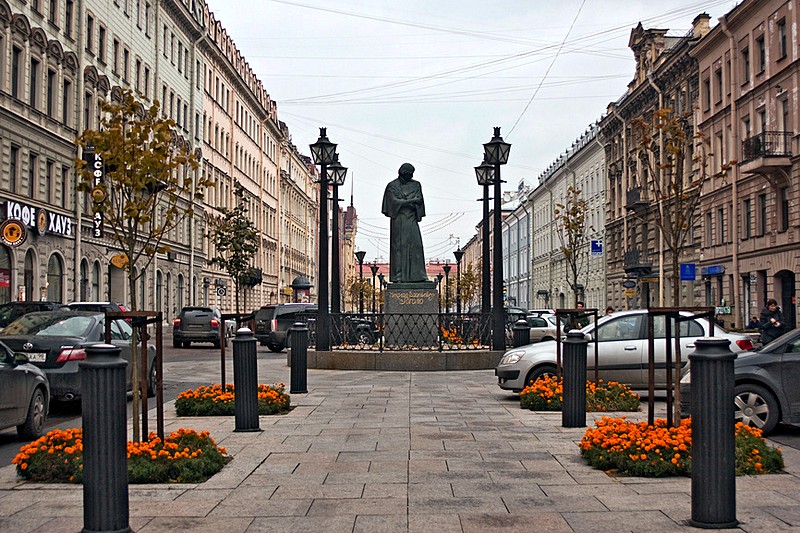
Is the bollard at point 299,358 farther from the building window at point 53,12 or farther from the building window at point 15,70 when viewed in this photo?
the building window at point 53,12

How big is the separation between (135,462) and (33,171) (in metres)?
29.4

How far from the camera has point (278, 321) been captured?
34.4 metres

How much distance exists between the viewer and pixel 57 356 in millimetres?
13438

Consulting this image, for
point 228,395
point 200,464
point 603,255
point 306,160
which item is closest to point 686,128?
point 603,255

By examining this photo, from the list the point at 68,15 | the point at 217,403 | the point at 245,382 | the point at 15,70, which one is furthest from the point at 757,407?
the point at 68,15

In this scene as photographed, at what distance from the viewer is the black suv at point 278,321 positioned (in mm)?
33469

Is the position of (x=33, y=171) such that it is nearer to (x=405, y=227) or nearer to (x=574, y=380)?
(x=405, y=227)

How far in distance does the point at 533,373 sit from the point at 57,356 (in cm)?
722

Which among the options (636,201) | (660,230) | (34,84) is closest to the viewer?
(34,84)

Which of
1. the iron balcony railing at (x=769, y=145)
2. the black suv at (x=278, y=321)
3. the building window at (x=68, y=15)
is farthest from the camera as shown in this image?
the building window at (x=68, y=15)

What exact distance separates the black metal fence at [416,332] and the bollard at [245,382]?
11.3 m

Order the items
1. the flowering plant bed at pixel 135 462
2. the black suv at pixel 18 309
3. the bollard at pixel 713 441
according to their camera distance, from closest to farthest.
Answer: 1. the bollard at pixel 713 441
2. the flowering plant bed at pixel 135 462
3. the black suv at pixel 18 309

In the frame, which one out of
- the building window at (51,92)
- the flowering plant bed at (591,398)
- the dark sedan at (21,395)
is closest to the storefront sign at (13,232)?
the building window at (51,92)

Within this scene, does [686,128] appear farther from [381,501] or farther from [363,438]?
[381,501]
